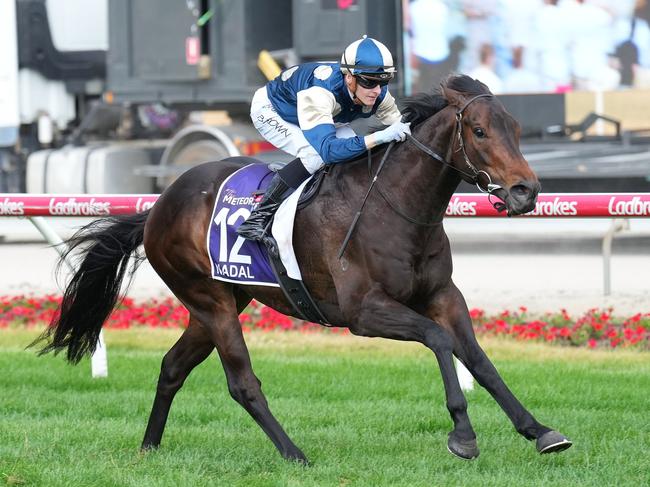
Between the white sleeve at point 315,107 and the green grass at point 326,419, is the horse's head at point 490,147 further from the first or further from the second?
the green grass at point 326,419

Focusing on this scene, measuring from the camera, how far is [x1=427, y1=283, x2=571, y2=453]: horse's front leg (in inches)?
185

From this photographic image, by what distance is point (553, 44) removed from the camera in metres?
12.3

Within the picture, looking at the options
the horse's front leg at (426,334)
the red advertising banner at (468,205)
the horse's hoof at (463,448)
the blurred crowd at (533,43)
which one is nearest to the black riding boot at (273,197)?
the horse's front leg at (426,334)

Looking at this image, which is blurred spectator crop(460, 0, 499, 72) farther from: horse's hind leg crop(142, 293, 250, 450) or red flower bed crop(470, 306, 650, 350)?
horse's hind leg crop(142, 293, 250, 450)

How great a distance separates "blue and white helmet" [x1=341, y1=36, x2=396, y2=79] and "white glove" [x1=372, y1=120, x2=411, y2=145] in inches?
8.8

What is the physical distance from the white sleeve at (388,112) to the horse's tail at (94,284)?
4.25 feet

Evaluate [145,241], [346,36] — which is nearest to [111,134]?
[346,36]

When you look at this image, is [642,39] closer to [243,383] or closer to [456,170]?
[456,170]

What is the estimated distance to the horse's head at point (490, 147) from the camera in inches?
179

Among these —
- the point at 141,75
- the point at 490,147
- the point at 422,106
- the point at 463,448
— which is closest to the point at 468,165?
the point at 490,147

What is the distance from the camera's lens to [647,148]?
1212 centimetres

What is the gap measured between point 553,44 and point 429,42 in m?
1.25

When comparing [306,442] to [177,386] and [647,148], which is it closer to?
[177,386]

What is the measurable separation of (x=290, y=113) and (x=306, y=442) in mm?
1427
